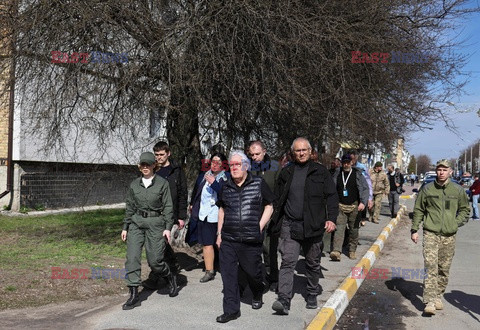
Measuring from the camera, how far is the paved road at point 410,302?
5.84 m

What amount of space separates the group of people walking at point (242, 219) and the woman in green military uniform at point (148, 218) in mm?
11

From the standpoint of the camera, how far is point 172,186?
21.7 ft

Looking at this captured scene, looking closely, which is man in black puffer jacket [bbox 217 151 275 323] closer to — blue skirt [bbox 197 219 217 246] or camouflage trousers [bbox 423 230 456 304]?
blue skirt [bbox 197 219 217 246]

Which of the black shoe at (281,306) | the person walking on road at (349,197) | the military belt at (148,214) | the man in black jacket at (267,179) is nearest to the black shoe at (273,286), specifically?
the man in black jacket at (267,179)

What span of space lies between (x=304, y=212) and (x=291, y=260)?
0.55m

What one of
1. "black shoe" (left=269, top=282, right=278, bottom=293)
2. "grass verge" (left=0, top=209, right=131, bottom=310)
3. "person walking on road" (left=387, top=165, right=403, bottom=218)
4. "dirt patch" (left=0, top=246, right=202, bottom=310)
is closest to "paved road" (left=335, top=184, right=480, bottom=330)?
"black shoe" (left=269, top=282, right=278, bottom=293)

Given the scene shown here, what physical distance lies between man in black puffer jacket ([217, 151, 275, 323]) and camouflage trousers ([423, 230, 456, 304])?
6.90ft

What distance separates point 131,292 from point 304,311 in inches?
76.0

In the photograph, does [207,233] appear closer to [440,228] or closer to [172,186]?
[172,186]

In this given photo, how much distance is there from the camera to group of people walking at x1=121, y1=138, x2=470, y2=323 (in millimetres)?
5438

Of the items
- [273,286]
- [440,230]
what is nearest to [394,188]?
[440,230]

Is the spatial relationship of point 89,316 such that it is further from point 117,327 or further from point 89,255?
point 89,255

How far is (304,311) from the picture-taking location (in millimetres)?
5773

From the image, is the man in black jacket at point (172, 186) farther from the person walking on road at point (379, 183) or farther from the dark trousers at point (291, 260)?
the person walking on road at point (379, 183)
